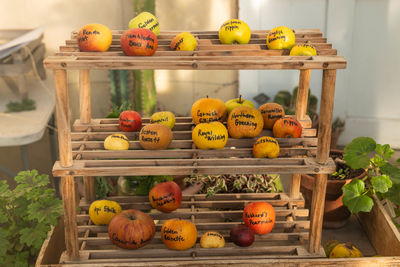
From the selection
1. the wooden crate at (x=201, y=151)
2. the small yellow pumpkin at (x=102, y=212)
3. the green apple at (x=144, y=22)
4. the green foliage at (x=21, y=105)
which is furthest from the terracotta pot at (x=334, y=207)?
the green foliage at (x=21, y=105)

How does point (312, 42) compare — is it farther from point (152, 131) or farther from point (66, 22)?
point (66, 22)

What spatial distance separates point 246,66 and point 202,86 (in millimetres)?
2584

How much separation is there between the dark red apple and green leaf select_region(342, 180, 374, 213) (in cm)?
53

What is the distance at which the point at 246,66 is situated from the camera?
1.74 metres

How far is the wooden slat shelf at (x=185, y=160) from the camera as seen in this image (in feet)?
6.16

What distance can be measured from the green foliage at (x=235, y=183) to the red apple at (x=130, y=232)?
21.7 inches

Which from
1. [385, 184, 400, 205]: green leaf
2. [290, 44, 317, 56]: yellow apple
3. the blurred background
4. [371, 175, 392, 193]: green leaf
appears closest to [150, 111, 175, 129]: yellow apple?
[290, 44, 317, 56]: yellow apple

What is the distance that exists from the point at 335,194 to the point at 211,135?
3.26 feet

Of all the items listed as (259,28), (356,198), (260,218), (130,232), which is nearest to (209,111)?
(260,218)

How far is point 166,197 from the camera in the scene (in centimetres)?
227

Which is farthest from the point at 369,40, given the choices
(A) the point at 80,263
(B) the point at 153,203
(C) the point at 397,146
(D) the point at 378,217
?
(A) the point at 80,263

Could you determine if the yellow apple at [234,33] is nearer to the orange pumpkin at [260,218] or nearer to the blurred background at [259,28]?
Answer: the orange pumpkin at [260,218]

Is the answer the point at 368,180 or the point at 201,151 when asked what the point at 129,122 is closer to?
the point at 201,151

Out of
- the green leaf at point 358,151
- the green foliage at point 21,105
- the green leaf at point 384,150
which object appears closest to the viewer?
the green leaf at point 358,151
